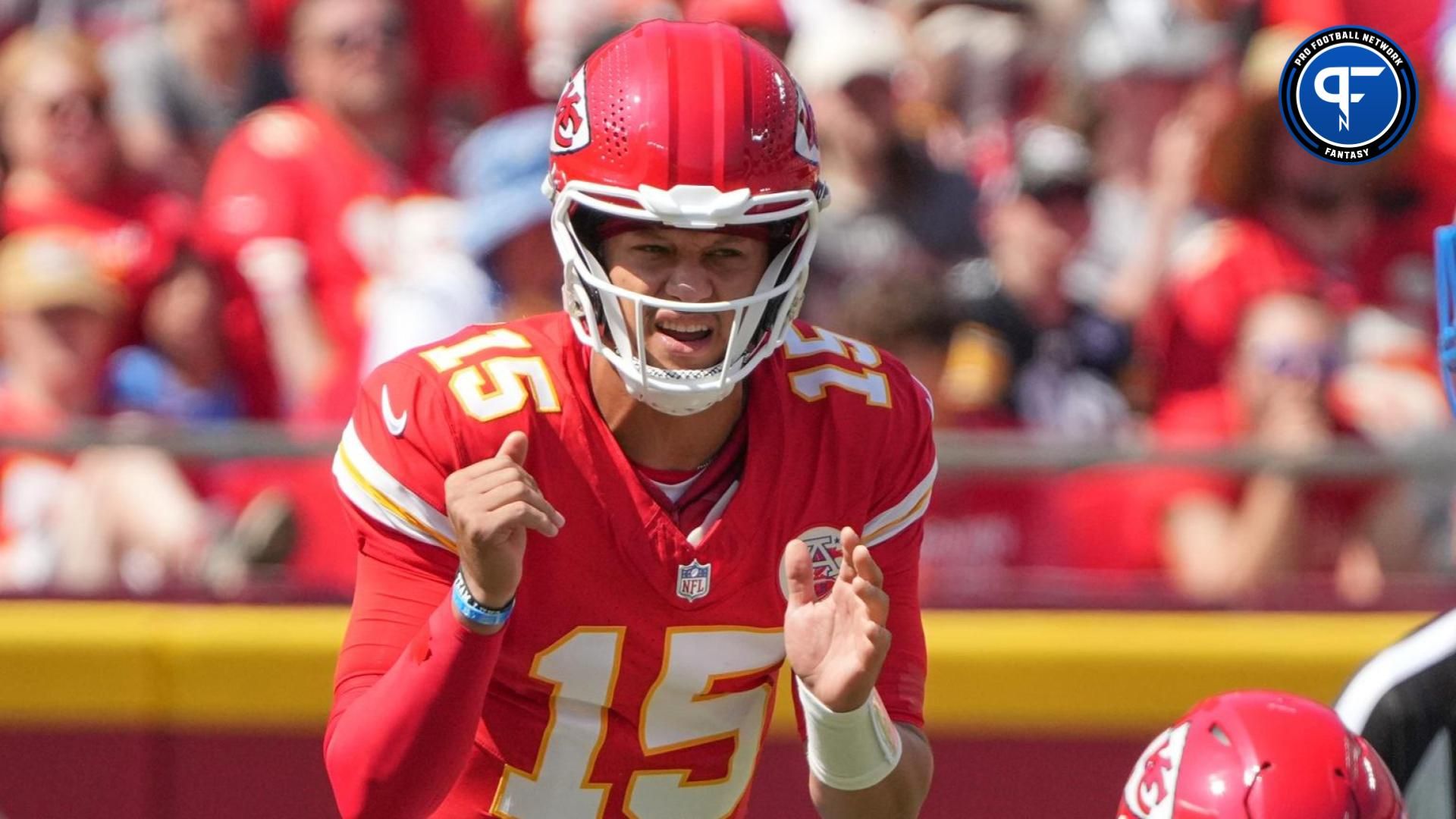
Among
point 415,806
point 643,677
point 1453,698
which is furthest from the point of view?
point 1453,698

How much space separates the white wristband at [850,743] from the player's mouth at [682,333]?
48 cm

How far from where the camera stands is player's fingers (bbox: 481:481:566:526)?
100 inches

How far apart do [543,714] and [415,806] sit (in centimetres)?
32

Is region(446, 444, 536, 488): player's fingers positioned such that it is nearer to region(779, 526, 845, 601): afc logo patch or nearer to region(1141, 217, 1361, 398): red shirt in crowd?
region(779, 526, 845, 601): afc logo patch

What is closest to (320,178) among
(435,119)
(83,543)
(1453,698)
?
(435,119)

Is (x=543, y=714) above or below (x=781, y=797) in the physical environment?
above

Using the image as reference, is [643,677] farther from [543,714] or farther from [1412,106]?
[1412,106]

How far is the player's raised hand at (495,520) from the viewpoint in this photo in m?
2.54

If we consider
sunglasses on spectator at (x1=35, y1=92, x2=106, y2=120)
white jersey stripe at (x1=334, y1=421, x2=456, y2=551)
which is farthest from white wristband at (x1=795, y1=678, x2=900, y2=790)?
sunglasses on spectator at (x1=35, y1=92, x2=106, y2=120)

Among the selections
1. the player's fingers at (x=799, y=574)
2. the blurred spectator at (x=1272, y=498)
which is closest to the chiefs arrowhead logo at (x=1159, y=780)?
the player's fingers at (x=799, y=574)

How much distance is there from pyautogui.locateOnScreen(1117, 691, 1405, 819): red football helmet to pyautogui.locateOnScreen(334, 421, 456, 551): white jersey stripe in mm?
1011

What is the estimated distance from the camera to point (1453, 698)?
3127 mm

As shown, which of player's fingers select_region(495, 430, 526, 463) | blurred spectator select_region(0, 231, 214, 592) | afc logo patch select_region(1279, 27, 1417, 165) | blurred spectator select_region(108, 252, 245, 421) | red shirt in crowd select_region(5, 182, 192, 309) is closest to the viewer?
player's fingers select_region(495, 430, 526, 463)

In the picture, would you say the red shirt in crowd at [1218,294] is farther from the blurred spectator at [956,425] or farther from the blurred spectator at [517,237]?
the blurred spectator at [517,237]
